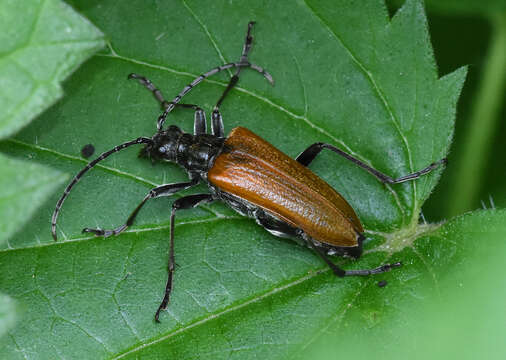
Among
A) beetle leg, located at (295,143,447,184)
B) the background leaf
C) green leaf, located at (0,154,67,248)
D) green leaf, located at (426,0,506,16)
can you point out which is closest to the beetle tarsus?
beetle leg, located at (295,143,447,184)

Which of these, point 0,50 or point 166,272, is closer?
point 0,50

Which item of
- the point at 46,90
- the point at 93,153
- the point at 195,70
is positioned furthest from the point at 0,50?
the point at 195,70

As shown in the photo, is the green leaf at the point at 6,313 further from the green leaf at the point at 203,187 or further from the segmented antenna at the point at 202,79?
the segmented antenna at the point at 202,79

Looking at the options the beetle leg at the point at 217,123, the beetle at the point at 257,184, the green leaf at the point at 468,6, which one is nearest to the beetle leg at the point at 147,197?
the beetle at the point at 257,184

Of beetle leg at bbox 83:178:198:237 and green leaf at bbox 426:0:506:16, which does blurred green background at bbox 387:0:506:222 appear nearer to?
green leaf at bbox 426:0:506:16

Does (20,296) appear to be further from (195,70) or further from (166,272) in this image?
(195,70)

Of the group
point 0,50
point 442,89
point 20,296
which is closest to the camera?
point 0,50
